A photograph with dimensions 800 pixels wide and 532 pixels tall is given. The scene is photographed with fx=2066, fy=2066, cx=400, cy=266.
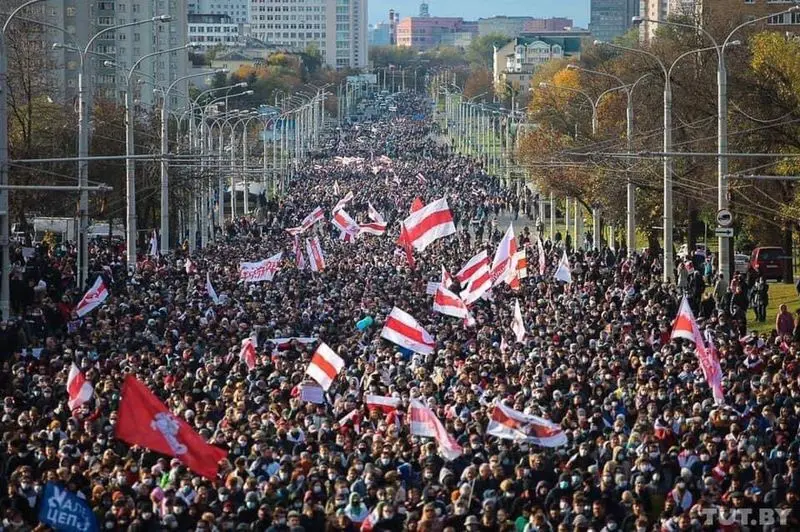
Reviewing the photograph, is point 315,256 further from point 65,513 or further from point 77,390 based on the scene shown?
point 65,513

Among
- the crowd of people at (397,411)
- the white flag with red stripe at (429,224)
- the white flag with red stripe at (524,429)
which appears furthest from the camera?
the white flag with red stripe at (429,224)

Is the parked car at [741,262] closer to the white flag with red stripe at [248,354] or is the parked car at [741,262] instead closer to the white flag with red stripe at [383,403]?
the white flag with red stripe at [248,354]

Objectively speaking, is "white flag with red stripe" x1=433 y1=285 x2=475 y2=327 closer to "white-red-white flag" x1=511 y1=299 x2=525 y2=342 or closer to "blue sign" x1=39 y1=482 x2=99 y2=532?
"white-red-white flag" x1=511 y1=299 x2=525 y2=342

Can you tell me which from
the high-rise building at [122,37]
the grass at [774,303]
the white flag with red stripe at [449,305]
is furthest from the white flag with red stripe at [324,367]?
the high-rise building at [122,37]

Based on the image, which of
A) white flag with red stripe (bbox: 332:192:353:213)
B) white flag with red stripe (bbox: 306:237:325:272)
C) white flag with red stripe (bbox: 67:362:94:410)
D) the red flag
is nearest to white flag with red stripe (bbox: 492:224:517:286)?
white flag with red stripe (bbox: 306:237:325:272)

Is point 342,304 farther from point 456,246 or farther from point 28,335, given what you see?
point 456,246

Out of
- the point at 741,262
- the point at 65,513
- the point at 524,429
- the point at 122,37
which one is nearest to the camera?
the point at 65,513

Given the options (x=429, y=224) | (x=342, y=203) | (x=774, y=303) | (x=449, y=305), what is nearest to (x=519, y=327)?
(x=449, y=305)

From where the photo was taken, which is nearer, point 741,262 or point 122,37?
point 741,262
